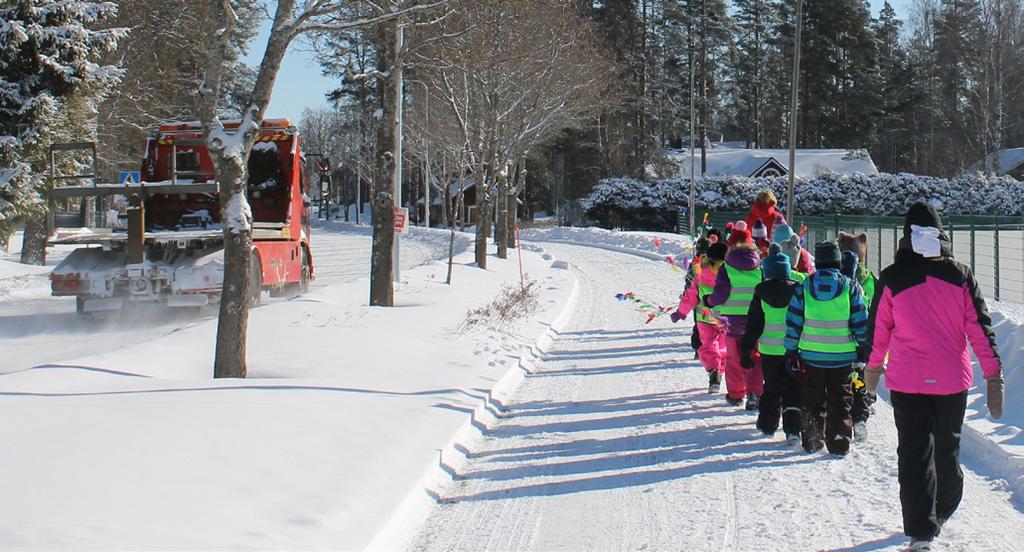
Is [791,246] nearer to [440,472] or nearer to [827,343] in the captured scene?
[827,343]

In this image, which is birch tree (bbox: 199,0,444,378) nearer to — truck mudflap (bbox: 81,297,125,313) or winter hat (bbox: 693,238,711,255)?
winter hat (bbox: 693,238,711,255)

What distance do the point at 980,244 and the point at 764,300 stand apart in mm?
13736

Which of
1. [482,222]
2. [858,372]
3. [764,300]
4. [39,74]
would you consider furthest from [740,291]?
[482,222]

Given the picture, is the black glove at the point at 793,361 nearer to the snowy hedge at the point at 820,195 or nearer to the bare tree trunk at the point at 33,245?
the bare tree trunk at the point at 33,245

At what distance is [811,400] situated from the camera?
7.66 meters

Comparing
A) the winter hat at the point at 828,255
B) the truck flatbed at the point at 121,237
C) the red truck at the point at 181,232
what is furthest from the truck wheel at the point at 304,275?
the winter hat at the point at 828,255

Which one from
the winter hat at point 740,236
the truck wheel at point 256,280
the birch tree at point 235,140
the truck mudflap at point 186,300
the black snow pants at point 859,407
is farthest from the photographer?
the truck wheel at point 256,280

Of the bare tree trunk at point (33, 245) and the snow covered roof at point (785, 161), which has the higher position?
the snow covered roof at point (785, 161)

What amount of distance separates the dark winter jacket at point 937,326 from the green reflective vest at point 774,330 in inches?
94.1

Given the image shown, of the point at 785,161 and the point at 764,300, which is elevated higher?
the point at 785,161

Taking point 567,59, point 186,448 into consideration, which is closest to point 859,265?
point 186,448

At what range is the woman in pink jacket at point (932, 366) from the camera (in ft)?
18.2

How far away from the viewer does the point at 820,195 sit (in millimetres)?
58500

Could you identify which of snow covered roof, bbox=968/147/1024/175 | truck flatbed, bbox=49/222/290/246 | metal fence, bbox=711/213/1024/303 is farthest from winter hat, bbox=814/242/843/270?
snow covered roof, bbox=968/147/1024/175
